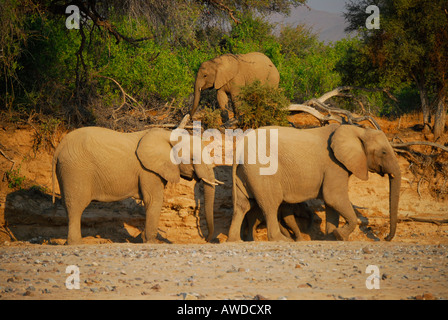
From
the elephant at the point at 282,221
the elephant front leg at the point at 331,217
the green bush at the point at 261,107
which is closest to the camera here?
the elephant front leg at the point at 331,217

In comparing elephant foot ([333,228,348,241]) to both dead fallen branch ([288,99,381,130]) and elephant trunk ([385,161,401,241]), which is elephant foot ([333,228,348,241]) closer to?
elephant trunk ([385,161,401,241])

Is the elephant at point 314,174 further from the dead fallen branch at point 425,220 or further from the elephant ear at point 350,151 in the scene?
the dead fallen branch at point 425,220

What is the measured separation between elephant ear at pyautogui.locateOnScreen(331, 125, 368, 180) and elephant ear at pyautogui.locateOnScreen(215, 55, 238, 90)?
4.90m

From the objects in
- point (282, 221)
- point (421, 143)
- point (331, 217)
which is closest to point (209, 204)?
point (282, 221)

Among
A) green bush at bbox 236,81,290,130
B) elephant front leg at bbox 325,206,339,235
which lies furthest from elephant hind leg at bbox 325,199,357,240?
green bush at bbox 236,81,290,130

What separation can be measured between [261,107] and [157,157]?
13.1ft

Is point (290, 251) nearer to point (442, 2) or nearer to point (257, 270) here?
point (257, 270)

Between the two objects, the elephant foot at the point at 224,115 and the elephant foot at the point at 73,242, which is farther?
the elephant foot at the point at 224,115

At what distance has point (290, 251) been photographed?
9586mm

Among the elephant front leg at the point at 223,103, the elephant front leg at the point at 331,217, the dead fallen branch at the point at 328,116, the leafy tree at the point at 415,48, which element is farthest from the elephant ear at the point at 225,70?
the elephant front leg at the point at 331,217

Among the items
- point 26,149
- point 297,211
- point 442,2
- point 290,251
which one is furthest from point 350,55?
point 290,251

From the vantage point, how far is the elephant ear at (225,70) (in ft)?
54.7

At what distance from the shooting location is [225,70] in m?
16.8

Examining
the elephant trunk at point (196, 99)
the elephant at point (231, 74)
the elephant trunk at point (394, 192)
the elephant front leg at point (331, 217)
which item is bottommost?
the elephant front leg at point (331, 217)
